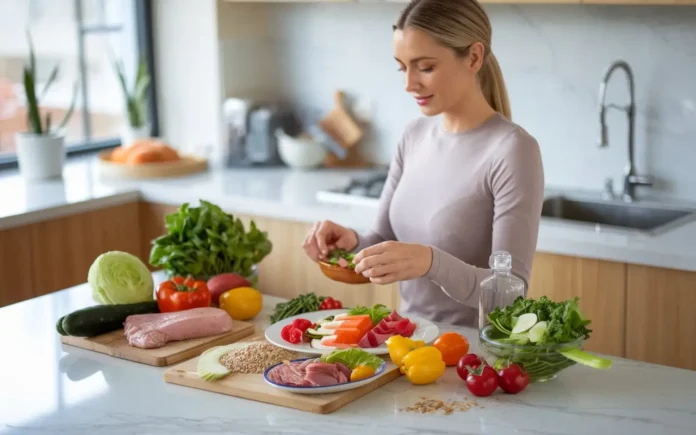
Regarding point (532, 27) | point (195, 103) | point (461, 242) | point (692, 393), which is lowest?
point (692, 393)

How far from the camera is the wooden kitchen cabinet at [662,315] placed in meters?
2.64

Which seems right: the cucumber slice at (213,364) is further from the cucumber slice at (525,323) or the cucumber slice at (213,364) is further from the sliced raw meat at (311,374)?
the cucumber slice at (525,323)

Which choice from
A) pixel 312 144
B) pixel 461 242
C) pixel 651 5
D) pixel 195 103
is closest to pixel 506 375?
pixel 461 242

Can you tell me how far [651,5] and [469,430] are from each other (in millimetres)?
2106

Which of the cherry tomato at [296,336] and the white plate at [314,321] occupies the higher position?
the cherry tomato at [296,336]

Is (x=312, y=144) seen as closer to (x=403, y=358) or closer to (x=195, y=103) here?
(x=195, y=103)

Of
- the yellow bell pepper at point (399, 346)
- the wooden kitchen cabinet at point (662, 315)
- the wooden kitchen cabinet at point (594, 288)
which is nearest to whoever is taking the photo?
the yellow bell pepper at point (399, 346)

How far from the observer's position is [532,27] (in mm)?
3498

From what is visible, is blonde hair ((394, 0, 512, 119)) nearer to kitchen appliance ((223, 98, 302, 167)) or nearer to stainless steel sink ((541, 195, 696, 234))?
stainless steel sink ((541, 195, 696, 234))

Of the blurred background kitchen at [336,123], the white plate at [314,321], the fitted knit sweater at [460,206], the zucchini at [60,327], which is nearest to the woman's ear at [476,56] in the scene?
the fitted knit sweater at [460,206]

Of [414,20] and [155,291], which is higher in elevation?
[414,20]

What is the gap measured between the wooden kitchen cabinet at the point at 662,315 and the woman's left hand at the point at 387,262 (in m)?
1.01

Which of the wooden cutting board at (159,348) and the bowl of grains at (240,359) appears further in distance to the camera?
the wooden cutting board at (159,348)

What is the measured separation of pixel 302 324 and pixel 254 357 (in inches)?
5.9
